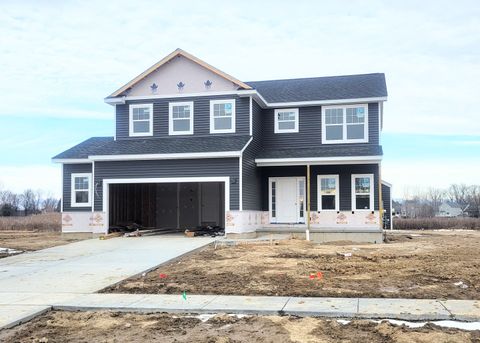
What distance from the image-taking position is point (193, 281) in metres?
11.0

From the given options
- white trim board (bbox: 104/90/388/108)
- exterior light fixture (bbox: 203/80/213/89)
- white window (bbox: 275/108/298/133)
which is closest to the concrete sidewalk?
white trim board (bbox: 104/90/388/108)

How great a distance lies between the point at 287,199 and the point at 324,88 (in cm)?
548

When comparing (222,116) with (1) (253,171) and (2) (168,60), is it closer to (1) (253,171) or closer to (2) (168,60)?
(1) (253,171)

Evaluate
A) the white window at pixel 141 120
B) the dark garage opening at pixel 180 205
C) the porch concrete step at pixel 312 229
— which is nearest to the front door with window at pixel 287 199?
the porch concrete step at pixel 312 229

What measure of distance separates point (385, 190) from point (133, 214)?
14.3m

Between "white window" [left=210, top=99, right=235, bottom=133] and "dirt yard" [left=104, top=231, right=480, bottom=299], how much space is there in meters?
7.10

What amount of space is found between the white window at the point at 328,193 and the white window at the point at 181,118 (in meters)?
6.06

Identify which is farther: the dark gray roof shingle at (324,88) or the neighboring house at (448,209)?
the neighboring house at (448,209)

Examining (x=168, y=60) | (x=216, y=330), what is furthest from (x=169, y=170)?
(x=216, y=330)

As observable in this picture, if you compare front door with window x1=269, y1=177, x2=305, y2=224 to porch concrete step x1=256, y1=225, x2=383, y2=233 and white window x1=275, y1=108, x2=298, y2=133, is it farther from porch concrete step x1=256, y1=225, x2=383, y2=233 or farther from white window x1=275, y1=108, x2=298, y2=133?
white window x1=275, y1=108, x2=298, y2=133

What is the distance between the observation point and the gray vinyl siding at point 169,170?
2005 centimetres

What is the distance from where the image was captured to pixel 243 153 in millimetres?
20016

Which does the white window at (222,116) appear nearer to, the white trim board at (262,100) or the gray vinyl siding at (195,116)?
the gray vinyl siding at (195,116)

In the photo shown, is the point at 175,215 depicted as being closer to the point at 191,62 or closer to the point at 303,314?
the point at 191,62
